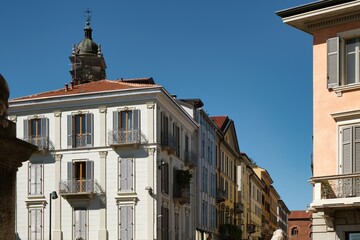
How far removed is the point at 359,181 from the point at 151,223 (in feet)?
85.3

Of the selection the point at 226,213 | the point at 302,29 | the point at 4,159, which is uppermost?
the point at 302,29

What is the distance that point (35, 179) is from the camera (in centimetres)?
4938

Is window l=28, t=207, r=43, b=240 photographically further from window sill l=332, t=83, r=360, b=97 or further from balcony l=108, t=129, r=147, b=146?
window sill l=332, t=83, r=360, b=97

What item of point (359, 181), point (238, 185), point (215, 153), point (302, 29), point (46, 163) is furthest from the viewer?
point (238, 185)

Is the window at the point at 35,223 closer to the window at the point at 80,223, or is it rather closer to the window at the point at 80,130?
the window at the point at 80,223

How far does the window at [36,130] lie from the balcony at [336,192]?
101 ft

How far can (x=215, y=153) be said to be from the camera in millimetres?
68750

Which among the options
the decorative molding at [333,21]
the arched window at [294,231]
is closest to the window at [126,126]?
the decorative molding at [333,21]

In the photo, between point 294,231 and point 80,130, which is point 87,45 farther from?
point 294,231

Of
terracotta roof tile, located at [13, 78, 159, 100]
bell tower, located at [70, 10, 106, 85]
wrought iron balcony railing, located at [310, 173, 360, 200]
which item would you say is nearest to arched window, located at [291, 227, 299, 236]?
bell tower, located at [70, 10, 106, 85]

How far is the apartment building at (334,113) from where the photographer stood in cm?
2164

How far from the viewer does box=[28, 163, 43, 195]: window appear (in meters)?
49.2

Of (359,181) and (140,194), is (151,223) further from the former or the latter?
(359,181)

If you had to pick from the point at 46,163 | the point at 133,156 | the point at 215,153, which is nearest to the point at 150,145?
the point at 133,156
